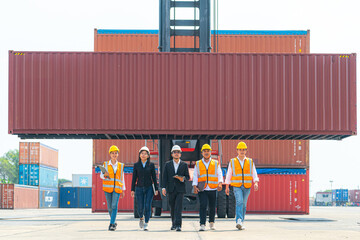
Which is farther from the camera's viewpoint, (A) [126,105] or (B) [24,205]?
(B) [24,205]

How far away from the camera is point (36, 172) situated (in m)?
47.5

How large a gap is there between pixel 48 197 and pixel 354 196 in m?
69.4

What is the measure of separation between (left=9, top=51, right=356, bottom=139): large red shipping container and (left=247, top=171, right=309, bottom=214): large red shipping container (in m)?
7.59

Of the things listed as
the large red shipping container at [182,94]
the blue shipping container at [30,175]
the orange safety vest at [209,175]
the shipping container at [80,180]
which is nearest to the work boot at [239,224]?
the orange safety vest at [209,175]

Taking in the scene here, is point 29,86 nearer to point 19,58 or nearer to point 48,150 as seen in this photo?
point 19,58

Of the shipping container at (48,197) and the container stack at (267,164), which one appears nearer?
the container stack at (267,164)

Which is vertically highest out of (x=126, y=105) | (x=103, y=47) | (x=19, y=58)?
(x=103, y=47)

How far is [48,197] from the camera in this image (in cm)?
5078

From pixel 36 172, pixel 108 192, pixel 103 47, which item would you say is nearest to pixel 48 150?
pixel 36 172

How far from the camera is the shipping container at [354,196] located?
10381cm

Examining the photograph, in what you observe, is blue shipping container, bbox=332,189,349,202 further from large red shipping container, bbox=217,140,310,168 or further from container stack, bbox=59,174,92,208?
large red shipping container, bbox=217,140,310,168

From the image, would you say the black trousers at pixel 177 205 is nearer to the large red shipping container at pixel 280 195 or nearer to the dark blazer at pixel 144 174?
the dark blazer at pixel 144 174

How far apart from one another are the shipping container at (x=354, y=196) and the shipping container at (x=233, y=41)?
84.0 metres

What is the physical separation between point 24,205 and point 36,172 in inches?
140
